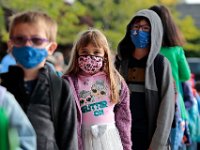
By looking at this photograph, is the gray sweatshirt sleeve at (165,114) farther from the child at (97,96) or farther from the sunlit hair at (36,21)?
the sunlit hair at (36,21)

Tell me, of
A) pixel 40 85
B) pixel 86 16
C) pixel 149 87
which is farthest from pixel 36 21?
pixel 86 16

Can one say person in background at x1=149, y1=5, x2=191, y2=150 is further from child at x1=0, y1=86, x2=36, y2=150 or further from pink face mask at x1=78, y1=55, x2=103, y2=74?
child at x1=0, y1=86, x2=36, y2=150

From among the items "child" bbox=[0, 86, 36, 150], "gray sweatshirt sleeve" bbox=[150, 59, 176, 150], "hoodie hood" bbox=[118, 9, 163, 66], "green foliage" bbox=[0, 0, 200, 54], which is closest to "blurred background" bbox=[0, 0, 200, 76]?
"green foliage" bbox=[0, 0, 200, 54]

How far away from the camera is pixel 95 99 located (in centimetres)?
405

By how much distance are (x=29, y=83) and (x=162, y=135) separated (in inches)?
68.1

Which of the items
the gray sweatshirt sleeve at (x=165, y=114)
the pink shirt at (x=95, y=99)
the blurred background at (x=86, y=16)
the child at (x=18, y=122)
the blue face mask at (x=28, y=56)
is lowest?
the blurred background at (x=86, y=16)

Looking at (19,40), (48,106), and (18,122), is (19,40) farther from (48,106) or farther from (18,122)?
(18,122)

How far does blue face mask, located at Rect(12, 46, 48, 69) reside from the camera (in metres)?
3.13

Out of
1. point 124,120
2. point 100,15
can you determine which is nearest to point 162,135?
point 124,120

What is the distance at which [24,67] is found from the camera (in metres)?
3.19

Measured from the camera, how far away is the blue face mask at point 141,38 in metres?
4.76

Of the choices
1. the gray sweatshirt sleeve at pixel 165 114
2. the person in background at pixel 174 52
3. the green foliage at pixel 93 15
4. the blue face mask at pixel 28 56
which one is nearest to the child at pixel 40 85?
the blue face mask at pixel 28 56

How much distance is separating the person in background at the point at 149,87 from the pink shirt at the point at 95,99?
2.12 ft

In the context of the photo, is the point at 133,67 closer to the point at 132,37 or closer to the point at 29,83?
the point at 132,37
